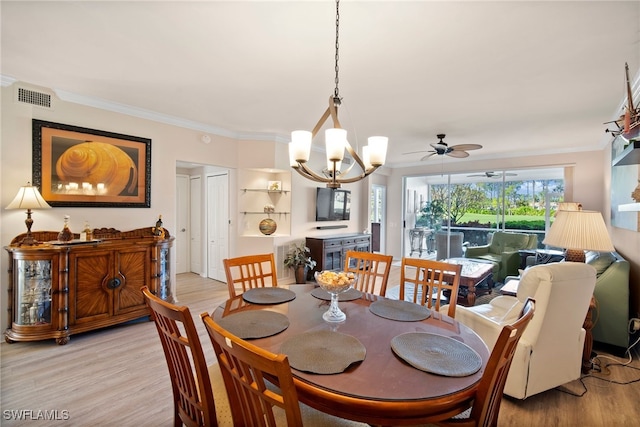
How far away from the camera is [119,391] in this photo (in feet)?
7.47

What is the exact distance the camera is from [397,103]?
11.6 feet

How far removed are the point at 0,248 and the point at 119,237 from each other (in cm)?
99

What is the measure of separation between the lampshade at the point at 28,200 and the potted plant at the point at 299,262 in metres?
3.28

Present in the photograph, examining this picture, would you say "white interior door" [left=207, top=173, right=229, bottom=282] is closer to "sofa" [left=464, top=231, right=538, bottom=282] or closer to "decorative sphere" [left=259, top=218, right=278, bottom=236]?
"decorative sphere" [left=259, top=218, right=278, bottom=236]

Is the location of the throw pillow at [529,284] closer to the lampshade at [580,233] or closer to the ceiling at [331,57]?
the lampshade at [580,233]

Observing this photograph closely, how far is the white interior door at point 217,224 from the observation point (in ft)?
17.7

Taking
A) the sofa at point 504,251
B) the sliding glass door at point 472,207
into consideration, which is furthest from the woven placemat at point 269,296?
the sliding glass door at point 472,207

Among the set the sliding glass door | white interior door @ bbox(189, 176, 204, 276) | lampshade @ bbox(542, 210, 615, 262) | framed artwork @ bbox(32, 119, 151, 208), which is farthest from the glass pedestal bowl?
the sliding glass door

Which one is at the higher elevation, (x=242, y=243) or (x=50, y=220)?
(x=50, y=220)

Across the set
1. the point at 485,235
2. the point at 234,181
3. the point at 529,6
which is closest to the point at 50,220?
the point at 234,181

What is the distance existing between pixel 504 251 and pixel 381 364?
226 inches

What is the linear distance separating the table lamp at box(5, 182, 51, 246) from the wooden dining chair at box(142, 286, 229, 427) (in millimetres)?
2455

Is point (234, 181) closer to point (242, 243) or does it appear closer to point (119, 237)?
point (242, 243)

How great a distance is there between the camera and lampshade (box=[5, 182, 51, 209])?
2.86 m
